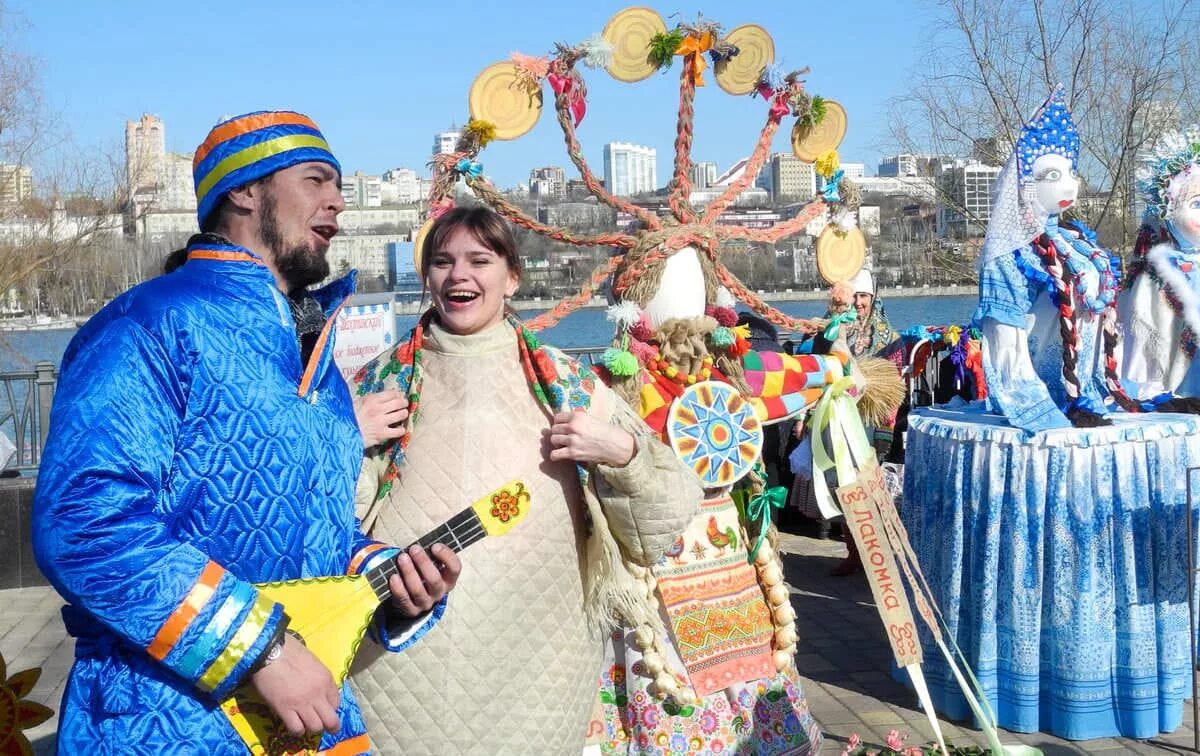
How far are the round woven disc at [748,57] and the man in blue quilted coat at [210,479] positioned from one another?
2690 millimetres

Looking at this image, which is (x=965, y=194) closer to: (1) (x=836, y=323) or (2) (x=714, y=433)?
(1) (x=836, y=323)

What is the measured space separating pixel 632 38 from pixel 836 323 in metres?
1.26

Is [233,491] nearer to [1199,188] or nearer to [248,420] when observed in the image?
[248,420]

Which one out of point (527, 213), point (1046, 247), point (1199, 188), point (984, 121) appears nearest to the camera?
point (527, 213)

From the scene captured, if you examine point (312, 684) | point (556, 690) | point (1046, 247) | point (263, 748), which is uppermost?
point (1046, 247)

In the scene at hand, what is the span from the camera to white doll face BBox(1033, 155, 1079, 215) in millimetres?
4508

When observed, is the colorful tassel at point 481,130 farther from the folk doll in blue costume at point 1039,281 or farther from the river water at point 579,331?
the river water at point 579,331

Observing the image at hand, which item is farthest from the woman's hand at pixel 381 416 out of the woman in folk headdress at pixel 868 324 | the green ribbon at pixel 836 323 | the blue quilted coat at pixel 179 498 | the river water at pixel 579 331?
the river water at pixel 579 331

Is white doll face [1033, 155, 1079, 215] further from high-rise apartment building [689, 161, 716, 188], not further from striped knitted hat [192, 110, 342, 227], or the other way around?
striped knitted hat [192, 110, 342, 227]

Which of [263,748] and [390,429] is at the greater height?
[390,429]

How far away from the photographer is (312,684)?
1685mm

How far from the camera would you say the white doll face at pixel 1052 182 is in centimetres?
451

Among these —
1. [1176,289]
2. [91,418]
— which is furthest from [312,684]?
[1176,289]

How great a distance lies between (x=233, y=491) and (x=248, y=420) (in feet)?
0.35
